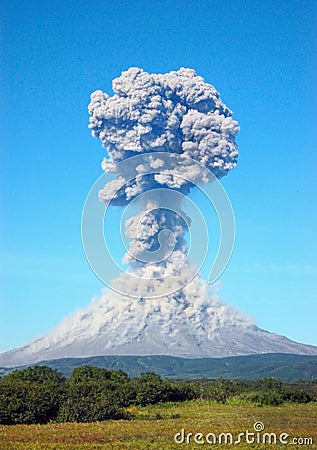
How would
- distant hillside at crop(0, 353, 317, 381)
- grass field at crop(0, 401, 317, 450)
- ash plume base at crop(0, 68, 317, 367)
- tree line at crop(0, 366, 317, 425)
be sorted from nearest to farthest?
grass field at crop(0, 401, 317, 450)
tree line at crop(0, 366, 317, 425)
ash plume base at crop(0, 68, 317, 367)
distant hillside at crop(0, 353, 317, 381)

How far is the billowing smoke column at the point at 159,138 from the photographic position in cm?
2308

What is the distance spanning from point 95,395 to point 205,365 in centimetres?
2930

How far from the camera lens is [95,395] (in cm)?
1174

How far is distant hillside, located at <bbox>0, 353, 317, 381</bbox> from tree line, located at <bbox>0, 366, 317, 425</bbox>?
17.4 m

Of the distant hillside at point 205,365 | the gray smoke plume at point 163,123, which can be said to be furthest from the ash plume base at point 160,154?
the distant hillside at point 205,365

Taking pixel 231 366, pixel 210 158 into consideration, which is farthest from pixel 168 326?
pixel 210 158

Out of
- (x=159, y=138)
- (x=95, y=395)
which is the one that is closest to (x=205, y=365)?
(x=159, y=138)

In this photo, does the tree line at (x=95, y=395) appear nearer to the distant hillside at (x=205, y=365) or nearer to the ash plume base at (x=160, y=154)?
the ash plume base at (x=160, y=154)

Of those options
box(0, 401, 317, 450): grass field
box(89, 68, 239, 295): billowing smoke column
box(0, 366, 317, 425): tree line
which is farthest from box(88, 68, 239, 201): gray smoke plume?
box(0, 401, 317, 450): grass field

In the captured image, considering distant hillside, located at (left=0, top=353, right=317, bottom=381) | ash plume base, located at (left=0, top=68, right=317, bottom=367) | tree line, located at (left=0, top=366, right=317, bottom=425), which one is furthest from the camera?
distant hillside, located at (left=0, top=353, right=317, bottom=381)

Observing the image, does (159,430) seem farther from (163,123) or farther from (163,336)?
(163,336)

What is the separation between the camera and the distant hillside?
113 feet

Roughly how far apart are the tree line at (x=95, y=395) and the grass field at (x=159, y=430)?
1.31 feet

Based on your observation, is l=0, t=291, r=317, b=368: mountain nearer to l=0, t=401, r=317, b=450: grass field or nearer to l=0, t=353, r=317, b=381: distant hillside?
l=0, t=353, r=317, b=381: distant hillside
